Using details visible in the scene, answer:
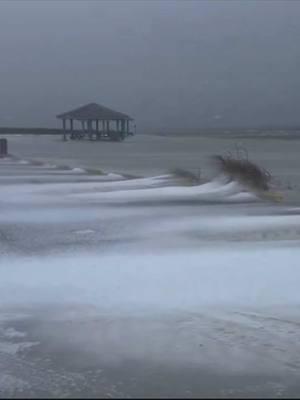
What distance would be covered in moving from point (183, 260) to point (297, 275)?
1577mm

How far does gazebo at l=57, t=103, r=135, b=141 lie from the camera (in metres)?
85.3

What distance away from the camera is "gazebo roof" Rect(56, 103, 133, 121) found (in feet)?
279

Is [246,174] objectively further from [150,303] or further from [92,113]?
[92,113]

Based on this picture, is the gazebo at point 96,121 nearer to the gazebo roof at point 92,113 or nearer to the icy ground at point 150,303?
the gazebo roof at point 92,113

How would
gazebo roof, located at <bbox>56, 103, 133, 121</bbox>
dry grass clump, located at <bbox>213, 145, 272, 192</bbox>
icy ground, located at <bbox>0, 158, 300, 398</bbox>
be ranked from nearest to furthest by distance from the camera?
icy ground, located at <bbox>0, 158, 300, 398</bbox> < dry grass clump, located at <bbox>213, 145, 272, 192</bbox> < gazebo roof, located at <bbox>56, 103, 133, 121</bbox>

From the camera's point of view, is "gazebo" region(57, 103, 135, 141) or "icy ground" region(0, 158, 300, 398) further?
"gazebo" region(57, 103, 135, 141)

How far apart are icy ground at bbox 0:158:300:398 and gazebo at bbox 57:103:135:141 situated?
2793 inches

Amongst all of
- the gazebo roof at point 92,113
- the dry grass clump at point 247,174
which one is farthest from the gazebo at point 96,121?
the dry grass clump at point 247,174

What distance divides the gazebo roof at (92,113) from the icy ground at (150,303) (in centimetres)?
7068

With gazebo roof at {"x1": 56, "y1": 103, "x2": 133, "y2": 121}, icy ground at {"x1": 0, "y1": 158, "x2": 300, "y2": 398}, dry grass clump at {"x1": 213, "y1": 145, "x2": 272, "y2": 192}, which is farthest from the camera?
gazebo roof at {"x1": 56, "y1": 103, "x2": 133, "y2": 121}

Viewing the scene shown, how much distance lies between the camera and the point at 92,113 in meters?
85.0

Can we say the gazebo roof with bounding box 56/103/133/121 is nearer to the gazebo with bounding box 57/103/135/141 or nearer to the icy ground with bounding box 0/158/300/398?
the gazebo with bounding box 57/103/135/141

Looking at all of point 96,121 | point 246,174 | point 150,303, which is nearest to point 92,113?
point 96,121

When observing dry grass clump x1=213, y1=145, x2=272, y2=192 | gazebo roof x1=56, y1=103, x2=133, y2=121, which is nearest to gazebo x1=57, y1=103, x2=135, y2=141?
gazebo roof x1=56, y1=103, x2=133, y2=121
